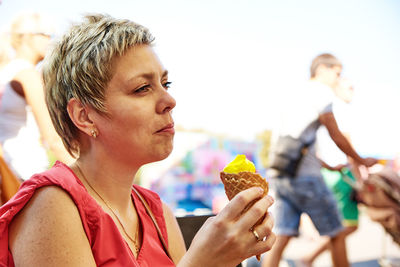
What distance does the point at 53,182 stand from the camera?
88 cm

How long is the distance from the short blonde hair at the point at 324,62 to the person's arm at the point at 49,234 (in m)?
→ 2.65

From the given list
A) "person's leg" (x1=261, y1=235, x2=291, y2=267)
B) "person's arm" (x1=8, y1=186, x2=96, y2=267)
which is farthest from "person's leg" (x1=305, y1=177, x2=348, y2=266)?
"person's arm" (x1=8, y1=186, x2=96, y2=267)

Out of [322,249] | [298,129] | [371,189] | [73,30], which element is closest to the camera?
[73,30]

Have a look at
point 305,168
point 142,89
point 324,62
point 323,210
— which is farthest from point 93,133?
point 324,62

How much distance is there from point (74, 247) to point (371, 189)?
2.78 metres

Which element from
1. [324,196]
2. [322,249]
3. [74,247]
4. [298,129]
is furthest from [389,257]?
[74,247]

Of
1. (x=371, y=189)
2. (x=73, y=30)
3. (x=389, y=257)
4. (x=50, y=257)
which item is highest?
(x=73, y=30)

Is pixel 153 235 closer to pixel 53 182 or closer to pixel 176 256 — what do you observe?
pixel 176 256

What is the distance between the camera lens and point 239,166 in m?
1.08

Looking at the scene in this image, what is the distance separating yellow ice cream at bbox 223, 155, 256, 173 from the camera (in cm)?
107

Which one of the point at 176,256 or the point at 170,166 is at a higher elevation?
the point at 176,256

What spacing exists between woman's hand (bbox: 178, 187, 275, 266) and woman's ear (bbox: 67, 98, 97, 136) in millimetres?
372

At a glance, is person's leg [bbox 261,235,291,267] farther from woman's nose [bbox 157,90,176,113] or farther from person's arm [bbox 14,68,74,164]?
woman's nose [bbox 157,90,176,113]

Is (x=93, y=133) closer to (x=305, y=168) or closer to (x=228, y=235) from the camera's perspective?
(x=228, y=235)
